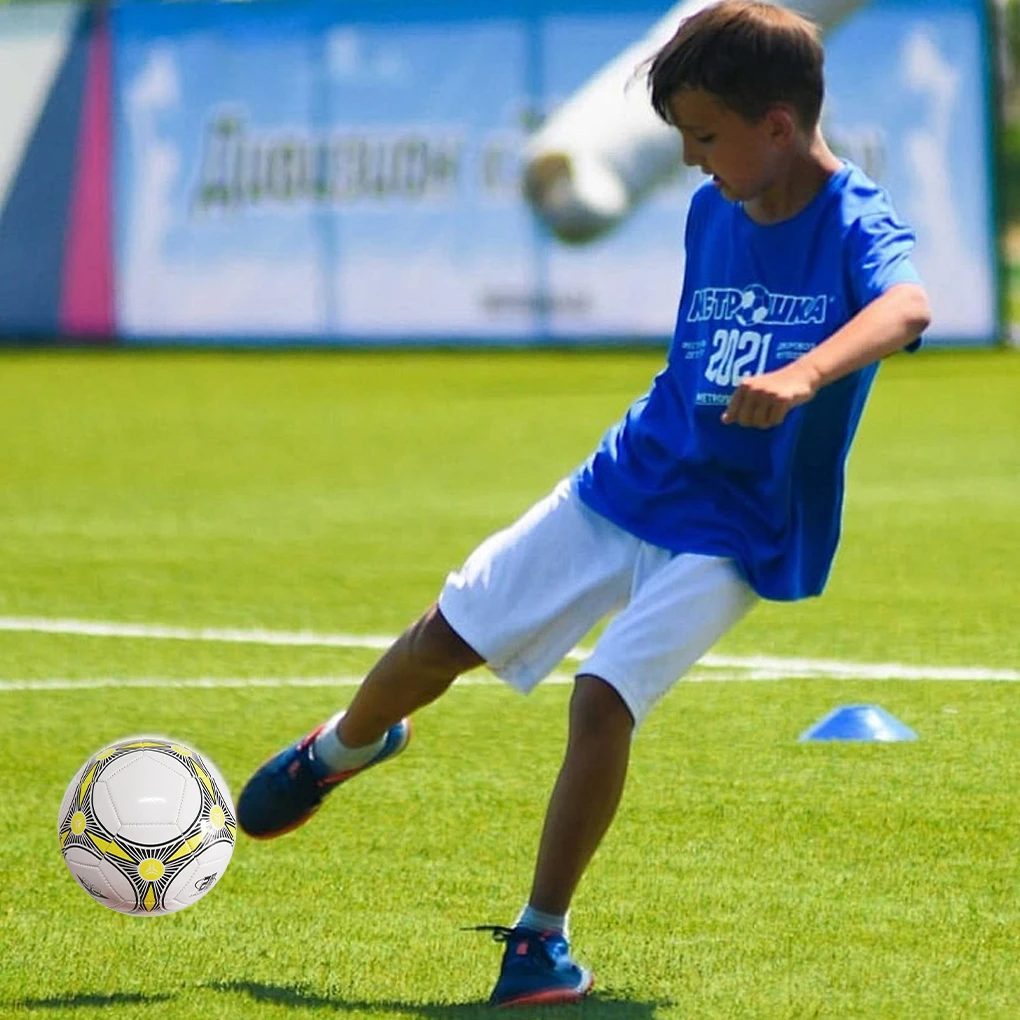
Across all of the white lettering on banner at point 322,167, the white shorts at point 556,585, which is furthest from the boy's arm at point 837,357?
the white lettering on banner at point 322,167

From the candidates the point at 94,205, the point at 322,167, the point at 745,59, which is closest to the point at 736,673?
the point at 745,59

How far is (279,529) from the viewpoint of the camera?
11211 millimetres

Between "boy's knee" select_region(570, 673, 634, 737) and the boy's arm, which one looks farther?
"boy's knee" select_region(570, 673, 634, 737)

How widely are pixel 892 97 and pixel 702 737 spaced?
54.3ft

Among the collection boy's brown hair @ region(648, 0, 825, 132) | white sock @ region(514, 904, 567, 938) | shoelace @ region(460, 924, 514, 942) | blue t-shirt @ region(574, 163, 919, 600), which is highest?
boy's brown hair @ region(648, 0, 825, 132)

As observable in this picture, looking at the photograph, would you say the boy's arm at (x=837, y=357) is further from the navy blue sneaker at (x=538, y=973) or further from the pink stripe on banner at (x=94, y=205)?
the pink stripe on banner at (x=94, y=205)

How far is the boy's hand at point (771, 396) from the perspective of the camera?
395 cm

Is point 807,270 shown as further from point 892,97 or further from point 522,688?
point 892,97

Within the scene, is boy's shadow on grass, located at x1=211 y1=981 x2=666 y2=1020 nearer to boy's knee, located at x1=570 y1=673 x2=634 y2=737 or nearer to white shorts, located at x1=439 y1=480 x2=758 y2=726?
boy's knee, located at x1=570 y1=673 x2=634 y2=737

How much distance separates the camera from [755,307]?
179 inches

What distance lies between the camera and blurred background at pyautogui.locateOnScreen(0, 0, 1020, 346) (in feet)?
72.9

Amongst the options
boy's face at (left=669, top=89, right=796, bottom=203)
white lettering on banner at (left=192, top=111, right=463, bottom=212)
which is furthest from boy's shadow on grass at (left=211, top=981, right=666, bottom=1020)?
white lettering on banner at (left=192, top=111, right=463, bottom=212)

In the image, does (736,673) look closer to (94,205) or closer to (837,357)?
(837,357)

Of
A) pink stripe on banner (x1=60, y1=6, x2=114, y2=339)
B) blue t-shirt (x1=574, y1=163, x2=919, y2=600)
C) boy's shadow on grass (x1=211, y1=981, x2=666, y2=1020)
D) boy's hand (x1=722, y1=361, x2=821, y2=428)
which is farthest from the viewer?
pink stripe on banner (x1=60, y1=6, x2=114, y2=339)
